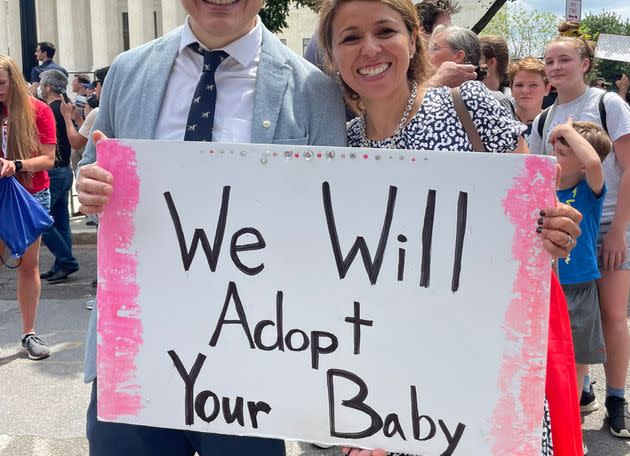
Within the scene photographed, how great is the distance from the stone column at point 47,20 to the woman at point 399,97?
56400 millimetres

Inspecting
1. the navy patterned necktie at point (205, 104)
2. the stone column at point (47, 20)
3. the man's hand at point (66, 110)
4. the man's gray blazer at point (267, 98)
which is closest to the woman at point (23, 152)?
the man's hand at point (66, 110)

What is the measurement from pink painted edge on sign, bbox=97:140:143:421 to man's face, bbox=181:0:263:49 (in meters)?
0.39

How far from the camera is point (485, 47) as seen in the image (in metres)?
4.14

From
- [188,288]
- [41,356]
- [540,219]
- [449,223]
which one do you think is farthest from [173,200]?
[41,356]

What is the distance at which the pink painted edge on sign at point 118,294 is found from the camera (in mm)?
1636

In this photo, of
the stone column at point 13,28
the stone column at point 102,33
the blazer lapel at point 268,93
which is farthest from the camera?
the stone column at point 102,33

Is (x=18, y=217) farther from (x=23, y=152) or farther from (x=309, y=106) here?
(x=309, y=106)

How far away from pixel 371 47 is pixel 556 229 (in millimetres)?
670

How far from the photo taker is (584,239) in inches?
125

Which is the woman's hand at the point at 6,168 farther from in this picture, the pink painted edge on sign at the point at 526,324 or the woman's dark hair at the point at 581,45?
the pink painted edge on sign at the point at 526,324

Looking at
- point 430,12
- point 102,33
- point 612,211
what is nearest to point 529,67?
point 430,12

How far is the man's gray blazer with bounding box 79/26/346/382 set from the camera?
176cm

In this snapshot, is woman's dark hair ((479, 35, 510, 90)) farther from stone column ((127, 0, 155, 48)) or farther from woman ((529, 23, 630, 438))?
stone column ((127, 0, 155, 48))

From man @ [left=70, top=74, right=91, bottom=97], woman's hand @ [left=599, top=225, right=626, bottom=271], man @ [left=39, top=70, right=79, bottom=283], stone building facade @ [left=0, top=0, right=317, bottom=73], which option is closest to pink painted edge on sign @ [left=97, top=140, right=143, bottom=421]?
woman's hand @ [left=599, top=225, right=626, bottom=271]
